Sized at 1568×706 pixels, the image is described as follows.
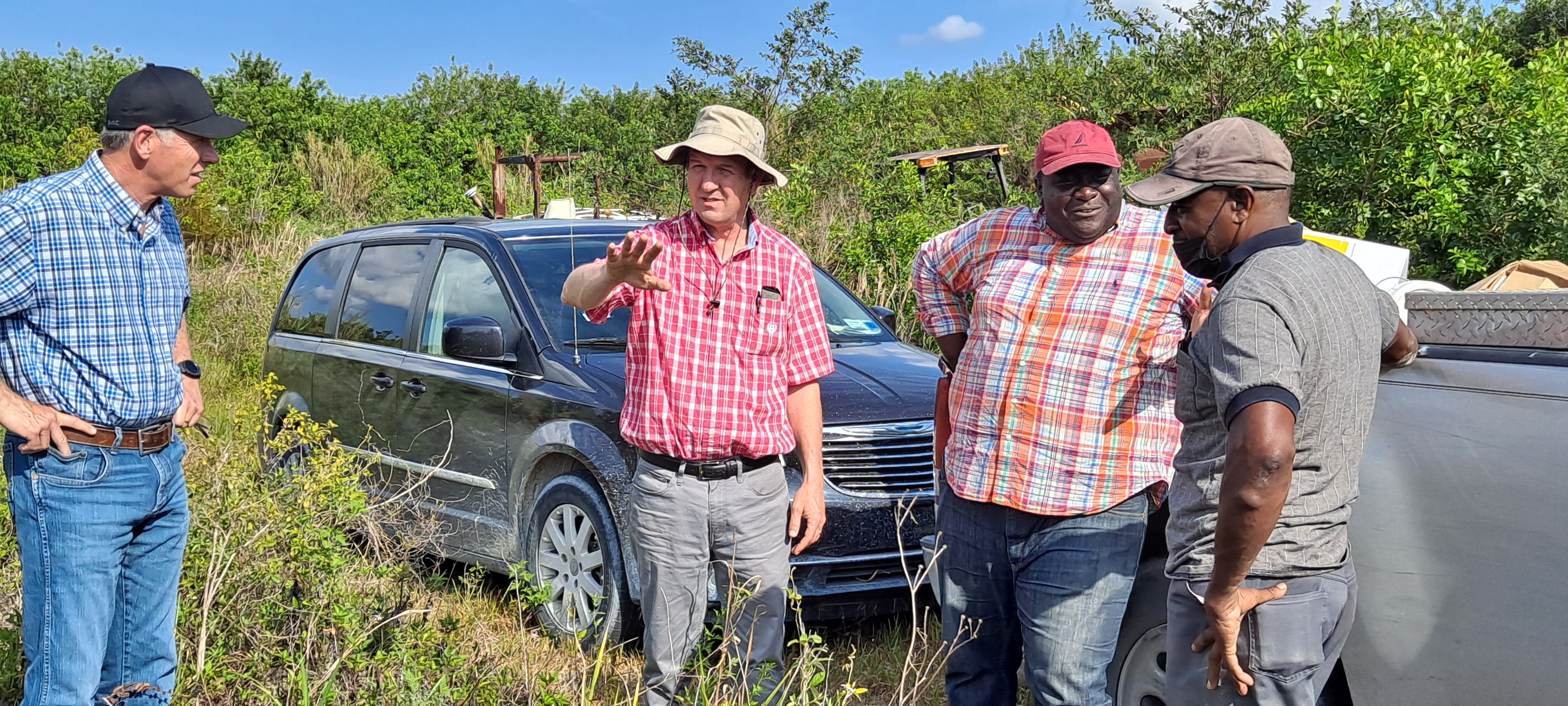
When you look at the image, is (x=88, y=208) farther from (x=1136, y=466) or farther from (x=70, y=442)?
(x=1136, y=466)

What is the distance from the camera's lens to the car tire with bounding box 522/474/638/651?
4.39 m

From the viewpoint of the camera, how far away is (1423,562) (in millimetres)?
2826

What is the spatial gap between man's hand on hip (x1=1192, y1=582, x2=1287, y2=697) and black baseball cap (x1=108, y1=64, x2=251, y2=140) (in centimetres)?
259

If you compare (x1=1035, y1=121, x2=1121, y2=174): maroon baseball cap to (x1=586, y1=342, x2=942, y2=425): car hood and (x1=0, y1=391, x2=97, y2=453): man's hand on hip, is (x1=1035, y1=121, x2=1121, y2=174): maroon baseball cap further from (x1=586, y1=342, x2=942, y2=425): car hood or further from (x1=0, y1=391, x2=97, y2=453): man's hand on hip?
(x1=0, y1=391, x2=97, y2=453): man's hand on hip

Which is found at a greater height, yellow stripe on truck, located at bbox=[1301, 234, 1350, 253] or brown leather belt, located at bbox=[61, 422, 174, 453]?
yellow stripe on truck, located at bbox=[1301, 234, 1350, 253]

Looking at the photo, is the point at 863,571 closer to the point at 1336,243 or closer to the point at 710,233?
the point at 710,233

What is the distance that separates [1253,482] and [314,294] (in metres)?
5.55

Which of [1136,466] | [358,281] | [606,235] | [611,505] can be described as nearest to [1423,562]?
[1136,466]

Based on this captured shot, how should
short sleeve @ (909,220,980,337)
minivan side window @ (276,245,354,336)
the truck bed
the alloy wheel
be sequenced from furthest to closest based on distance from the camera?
minivan side window @ (276,245,354,336)
the alloy wheel
short sleeve @ (909,220,980,337)
the truck bed

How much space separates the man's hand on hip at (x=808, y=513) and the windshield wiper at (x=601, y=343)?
1.72 meters

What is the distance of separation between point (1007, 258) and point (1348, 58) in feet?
16.9

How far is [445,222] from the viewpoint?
6.12 meters

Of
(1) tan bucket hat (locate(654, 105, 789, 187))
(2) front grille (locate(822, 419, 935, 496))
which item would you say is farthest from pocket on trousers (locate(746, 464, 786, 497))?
(2) front grille (locate(822, 419, 935, 496))

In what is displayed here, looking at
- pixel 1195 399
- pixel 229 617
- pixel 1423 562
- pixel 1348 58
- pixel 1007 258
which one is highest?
pixel 1348 58
